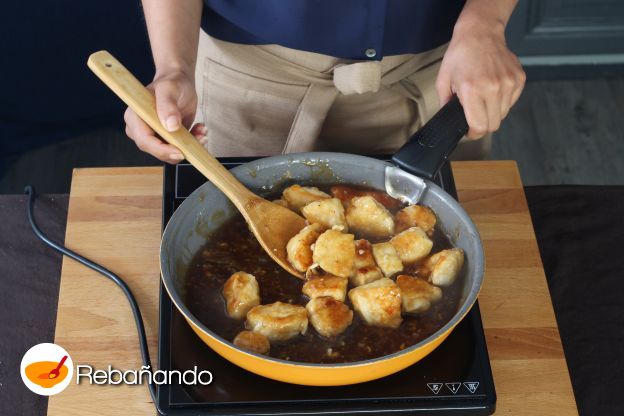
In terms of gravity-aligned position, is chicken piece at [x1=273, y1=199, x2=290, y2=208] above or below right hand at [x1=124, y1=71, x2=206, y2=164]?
below

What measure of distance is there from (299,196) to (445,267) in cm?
28

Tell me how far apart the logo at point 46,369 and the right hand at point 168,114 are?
14.1 inches

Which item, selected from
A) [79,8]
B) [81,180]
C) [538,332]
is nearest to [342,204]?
[538,332]

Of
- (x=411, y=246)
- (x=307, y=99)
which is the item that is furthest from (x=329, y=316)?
(x=307, y=99)

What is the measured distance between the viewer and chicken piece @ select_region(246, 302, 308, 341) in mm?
1150

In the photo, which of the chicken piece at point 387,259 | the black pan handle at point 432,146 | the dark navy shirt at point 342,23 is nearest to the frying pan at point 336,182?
the black pan handle at point 432,146

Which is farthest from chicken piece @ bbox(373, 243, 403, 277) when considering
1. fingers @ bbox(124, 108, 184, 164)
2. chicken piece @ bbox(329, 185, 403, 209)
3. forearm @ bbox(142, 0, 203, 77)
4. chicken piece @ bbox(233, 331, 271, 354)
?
forearm @ bbox(142, 0, 203, 77)

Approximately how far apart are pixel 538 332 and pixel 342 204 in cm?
39

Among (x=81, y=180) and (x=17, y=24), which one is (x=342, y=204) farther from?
(x=17, y=24)

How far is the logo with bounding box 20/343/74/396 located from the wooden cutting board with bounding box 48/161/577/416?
15 mm

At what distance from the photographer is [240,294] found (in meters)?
1.19

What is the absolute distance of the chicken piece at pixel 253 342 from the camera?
1.14 m

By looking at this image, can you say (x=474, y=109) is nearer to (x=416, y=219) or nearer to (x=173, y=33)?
(x=416, y=219)

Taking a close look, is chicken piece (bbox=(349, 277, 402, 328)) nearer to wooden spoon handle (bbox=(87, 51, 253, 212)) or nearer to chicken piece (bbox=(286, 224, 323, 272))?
chicken piece (bbox=(286, 224, 323, 272))
